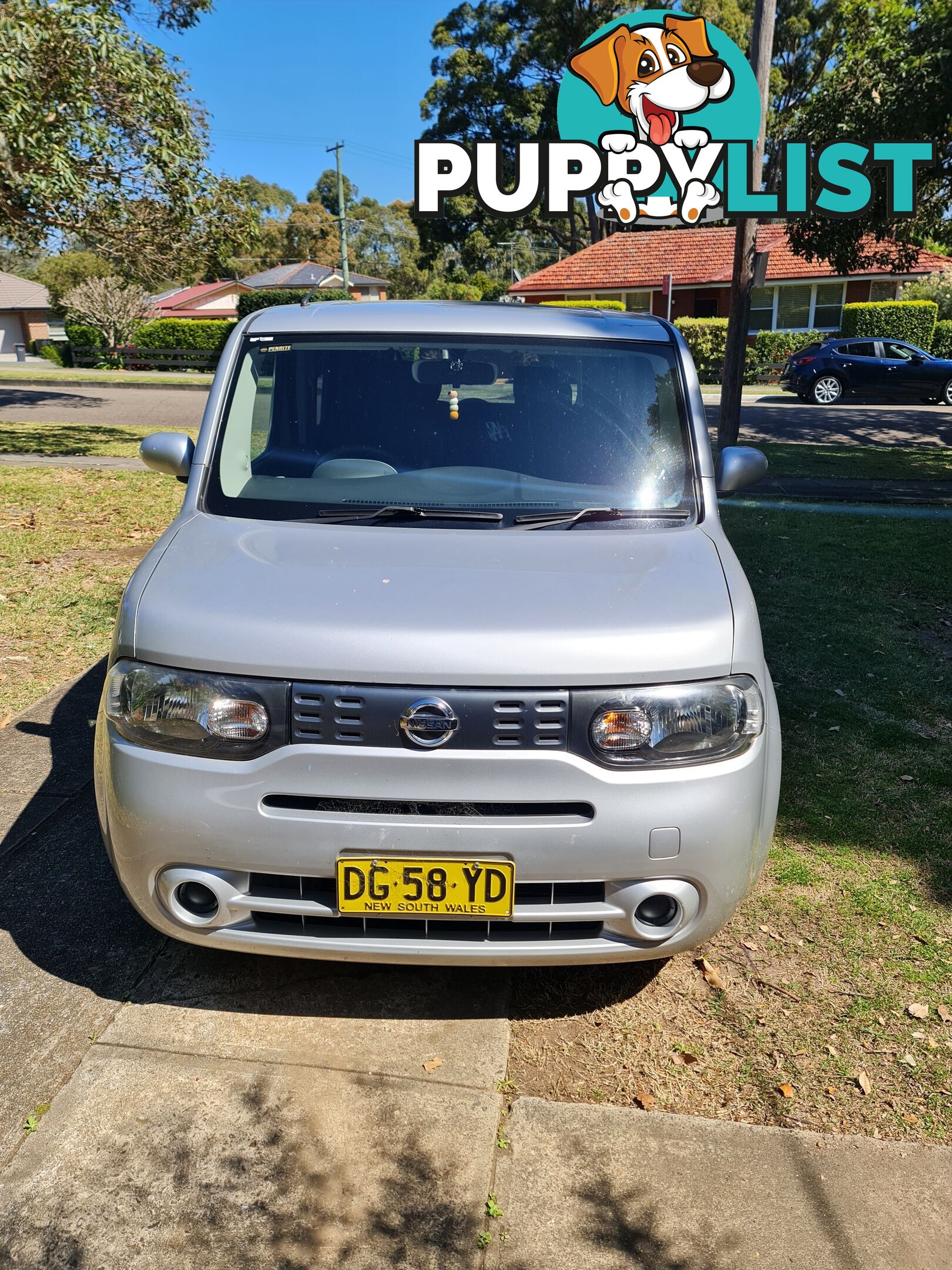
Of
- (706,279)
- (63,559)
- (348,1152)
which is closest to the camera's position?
(348,1152)

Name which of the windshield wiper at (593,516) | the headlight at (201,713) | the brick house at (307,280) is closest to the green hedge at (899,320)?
the windshield wiper at (593,516)

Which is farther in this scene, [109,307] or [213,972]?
[109,307]

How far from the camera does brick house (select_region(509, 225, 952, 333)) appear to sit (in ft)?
113

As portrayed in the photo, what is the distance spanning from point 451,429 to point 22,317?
66938mm

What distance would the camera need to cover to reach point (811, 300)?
115 feet

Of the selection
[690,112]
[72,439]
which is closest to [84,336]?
[72,439]

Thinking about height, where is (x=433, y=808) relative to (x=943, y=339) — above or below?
below

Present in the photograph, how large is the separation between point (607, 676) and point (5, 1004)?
199 centimetres

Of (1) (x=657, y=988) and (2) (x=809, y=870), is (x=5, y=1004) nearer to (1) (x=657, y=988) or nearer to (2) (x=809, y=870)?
(1) (x=657, y=988)

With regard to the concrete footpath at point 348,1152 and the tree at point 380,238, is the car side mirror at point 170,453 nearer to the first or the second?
the concrete footpath at point 348,1152

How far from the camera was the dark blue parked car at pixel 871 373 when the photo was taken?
23.5 meters

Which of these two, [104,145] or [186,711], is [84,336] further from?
[186,711]

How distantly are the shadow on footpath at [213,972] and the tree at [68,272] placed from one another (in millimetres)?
47711

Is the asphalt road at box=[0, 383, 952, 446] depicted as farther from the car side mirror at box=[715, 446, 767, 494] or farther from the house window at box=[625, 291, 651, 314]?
the car side mirror at box=[715, 446, 767, 494]
